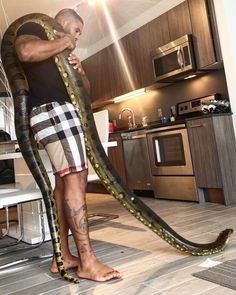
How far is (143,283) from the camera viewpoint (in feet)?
5.18

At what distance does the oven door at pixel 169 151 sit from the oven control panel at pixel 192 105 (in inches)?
19.1

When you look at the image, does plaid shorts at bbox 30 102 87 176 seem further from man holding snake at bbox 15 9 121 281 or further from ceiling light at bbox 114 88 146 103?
ceiling light at bbox 114 88 146 103

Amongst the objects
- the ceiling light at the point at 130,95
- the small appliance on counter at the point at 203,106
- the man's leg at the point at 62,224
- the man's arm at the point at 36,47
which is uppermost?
the ceiling light at the point at 130,95

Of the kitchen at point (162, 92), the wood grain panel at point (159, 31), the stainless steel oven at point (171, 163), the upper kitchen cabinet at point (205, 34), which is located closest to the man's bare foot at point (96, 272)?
the stainless steel oven at point (171, 163)

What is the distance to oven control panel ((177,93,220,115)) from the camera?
3.97 metres

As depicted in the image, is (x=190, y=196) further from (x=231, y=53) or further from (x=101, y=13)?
(x=101, y=13)

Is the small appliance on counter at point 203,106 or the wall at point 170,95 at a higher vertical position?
the wall at point 170,95

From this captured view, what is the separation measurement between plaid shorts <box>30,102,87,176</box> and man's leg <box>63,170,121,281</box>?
0.07 metres

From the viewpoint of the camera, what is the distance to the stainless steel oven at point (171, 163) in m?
3.72

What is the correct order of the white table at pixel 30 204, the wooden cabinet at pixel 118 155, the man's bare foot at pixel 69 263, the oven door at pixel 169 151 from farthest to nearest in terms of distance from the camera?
the wooden cabinet at pixel 118 155 < the oven door at pixel 169 151 < the white table at pixel 30 204 < the man's bare foot at pixel 69 263

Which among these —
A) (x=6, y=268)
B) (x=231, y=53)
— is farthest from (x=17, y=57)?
(x=231, y=53)

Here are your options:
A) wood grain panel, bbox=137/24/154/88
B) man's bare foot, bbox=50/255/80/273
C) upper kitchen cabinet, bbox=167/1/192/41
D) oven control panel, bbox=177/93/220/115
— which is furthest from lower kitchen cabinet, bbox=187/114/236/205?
man's bare foot, bbox=50/255/80/273

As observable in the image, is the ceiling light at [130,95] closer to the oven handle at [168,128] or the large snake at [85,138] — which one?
the oven handle at [168,128]

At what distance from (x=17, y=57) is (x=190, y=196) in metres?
2.56
